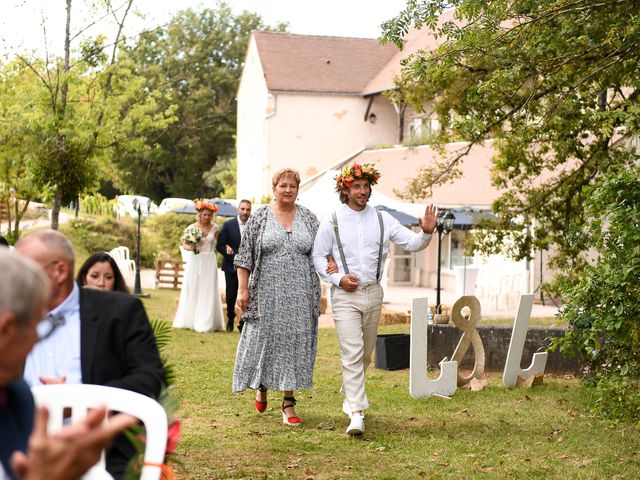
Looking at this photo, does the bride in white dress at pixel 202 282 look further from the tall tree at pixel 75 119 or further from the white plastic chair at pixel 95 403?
the white plastic chair at pixel 95 403

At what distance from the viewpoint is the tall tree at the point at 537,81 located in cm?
993

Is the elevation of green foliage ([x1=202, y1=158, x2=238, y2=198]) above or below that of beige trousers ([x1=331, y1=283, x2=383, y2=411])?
above

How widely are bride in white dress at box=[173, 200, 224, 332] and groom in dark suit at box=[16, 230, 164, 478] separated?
1354cm

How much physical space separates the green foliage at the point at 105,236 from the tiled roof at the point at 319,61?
7.21m

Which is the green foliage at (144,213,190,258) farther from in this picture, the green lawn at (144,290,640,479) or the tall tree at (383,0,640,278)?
the green lawn at (144,290,640,479)

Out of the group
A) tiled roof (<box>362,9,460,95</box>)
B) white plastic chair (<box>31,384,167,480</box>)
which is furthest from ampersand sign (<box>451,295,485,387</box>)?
tiled roof (<box>362,9,460,95</box>)

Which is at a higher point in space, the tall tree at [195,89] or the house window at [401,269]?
the tall tree at [195,89]

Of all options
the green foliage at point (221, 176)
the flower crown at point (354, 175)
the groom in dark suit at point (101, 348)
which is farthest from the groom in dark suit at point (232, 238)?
the green foliage at point (221, 176)

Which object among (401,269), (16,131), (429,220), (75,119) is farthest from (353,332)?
(401,269)

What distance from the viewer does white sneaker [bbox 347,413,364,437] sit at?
894 cm

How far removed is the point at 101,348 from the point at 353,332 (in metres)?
4.82

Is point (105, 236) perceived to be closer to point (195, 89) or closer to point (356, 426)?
point (195, 89)

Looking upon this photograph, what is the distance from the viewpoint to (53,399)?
3.91 meters

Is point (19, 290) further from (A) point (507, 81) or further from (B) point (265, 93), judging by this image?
(B) point (265, 93)
